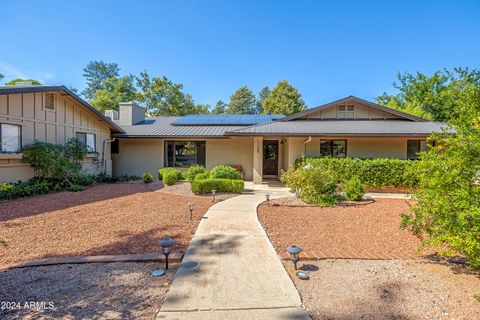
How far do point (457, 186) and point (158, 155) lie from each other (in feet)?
48.7

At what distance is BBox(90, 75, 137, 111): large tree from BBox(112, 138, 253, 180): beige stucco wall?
69.5 feet

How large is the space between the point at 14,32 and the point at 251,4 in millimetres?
10586

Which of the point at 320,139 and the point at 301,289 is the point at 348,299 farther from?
the point at 320,139

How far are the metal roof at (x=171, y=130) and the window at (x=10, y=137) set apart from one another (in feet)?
18.3

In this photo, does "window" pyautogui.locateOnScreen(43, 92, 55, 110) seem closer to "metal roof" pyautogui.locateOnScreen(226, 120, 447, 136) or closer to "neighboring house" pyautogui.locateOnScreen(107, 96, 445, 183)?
"neighboring house" pyautogui.locateOnScreen(107, 96, 445, 183)

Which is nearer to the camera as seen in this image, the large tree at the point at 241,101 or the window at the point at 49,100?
the window at the point at 49,100

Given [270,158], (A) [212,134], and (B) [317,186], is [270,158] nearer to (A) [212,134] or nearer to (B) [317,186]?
(A) [212,134]

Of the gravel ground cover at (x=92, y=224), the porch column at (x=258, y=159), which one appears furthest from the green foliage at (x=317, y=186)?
the porch column at (x=258, y=159)

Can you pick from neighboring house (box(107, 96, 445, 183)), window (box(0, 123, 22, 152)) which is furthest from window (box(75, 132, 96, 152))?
window (box(0, 123, 22, 152))

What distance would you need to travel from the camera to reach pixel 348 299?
2.95 m

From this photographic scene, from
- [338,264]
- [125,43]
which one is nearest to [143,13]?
[125,43]

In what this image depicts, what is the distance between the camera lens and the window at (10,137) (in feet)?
31.0

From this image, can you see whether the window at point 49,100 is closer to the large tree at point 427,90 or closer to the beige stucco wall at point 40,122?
the beige stucco wall at point 40,122

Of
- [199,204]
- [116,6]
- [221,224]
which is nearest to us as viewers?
[221,224]
